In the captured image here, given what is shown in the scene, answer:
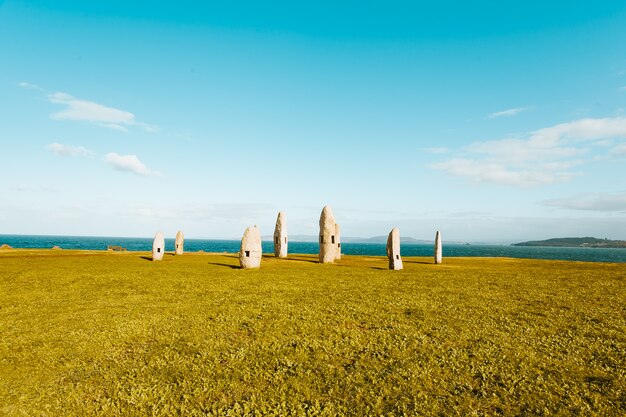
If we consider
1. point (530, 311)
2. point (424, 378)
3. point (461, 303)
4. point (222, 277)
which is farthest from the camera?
point (222, 277)

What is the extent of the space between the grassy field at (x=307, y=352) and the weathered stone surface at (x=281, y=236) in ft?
78.9

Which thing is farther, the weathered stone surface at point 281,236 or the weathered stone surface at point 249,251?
the weathered stone surface at point 281,236

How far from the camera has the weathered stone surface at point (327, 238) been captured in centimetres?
3691

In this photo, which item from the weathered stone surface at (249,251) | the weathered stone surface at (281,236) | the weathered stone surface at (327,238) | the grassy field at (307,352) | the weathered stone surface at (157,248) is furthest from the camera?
the weathered stone surface at (281,236)

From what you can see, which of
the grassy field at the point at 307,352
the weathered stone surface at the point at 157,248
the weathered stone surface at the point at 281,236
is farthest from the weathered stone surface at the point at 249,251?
the weathered stone surface at the point at 281,236

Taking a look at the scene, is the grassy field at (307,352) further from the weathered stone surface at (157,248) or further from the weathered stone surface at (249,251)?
the weathered stone surface at (157,248)

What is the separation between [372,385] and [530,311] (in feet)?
35.7

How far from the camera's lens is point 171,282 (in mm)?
21516

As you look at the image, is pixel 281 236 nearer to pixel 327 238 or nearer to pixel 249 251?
pixel 327 238

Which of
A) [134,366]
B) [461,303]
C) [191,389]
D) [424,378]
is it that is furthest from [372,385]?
[461,303]

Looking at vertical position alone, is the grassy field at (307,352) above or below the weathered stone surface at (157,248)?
below

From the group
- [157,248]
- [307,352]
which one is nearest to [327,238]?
[157,248]

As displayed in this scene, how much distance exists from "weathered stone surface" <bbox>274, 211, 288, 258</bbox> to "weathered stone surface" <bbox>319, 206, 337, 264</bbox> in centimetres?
725

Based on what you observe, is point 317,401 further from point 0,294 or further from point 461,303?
point 0,294
